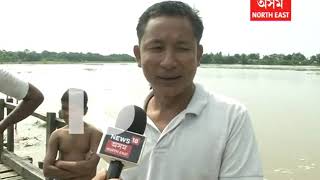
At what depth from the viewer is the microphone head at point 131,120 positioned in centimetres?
132

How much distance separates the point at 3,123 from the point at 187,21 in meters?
1.74

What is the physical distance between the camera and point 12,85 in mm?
2566

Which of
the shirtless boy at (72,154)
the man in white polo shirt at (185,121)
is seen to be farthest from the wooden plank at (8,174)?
the man in white polo shirt at (185,121)

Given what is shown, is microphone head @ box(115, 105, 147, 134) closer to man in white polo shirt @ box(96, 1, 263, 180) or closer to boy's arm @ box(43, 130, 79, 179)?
man in white polo shirt @ box(96, 1, 263, 180)

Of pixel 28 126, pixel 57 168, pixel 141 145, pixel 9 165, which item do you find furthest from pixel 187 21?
pixel 28 126

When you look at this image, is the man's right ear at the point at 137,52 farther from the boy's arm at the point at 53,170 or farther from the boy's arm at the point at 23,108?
the boy's arm at the point at 53,170

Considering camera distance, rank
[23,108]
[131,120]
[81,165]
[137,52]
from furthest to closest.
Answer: [81,165] → [23,108] → [137,52] → [131,120]

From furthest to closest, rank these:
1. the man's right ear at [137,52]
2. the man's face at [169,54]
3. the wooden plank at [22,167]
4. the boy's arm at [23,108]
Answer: the wooden plank at [22,167], the boy's arm at [23,108], the man's right ear at [137,52], the man's face at [169,54]

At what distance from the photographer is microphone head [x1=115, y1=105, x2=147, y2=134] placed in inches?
52.1

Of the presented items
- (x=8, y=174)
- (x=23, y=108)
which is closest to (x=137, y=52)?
(x=23, y=108)

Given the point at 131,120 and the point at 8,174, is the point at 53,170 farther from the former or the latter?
the point at 8,174

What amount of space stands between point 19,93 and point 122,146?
5.18 ft

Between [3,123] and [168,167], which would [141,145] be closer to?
[168,167]

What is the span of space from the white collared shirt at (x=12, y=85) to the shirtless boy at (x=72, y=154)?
62cm
